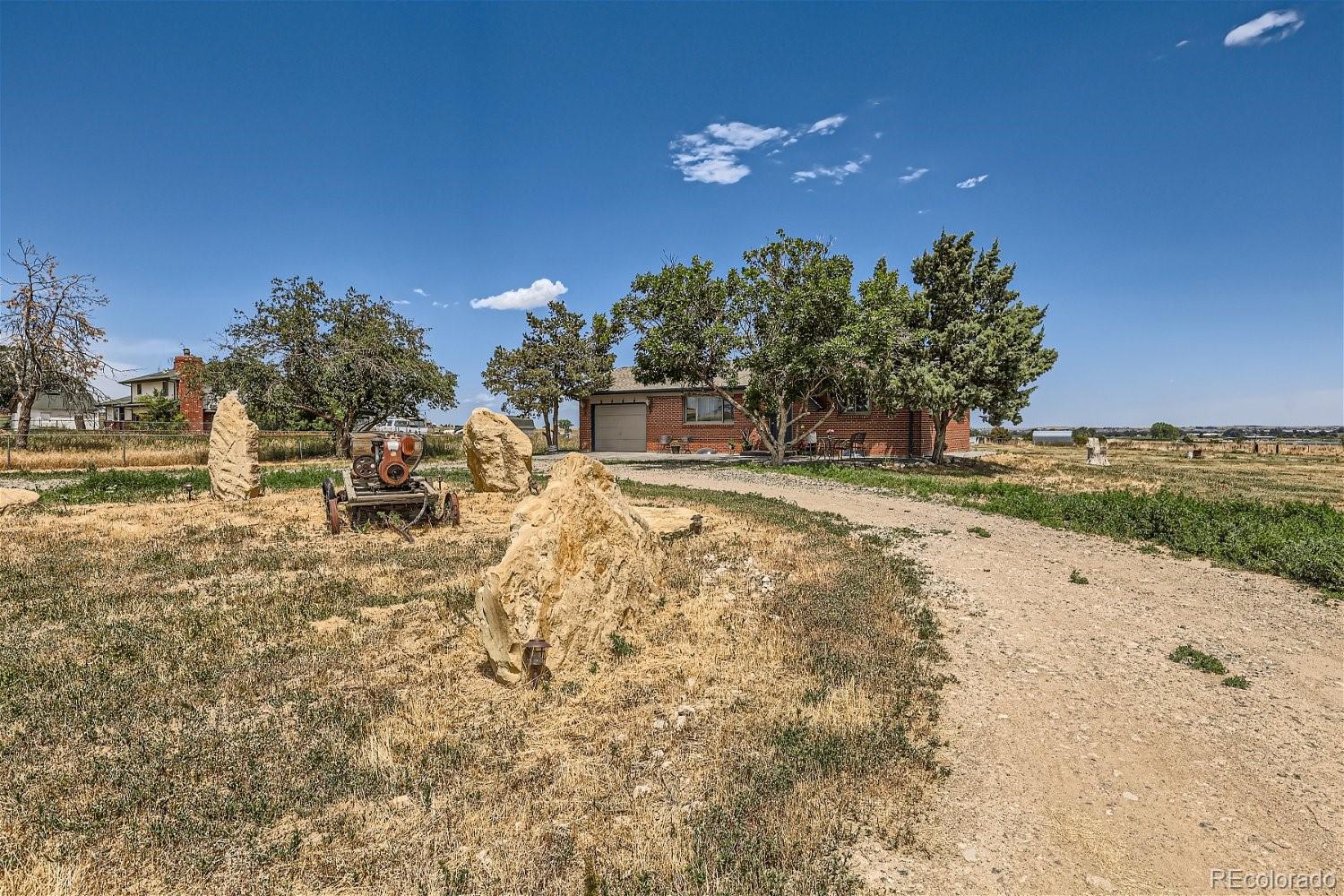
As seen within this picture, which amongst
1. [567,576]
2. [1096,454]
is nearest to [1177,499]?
[567,576]

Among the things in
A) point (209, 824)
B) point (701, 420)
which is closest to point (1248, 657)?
point (209, 824)

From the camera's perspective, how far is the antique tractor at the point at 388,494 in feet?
32.6

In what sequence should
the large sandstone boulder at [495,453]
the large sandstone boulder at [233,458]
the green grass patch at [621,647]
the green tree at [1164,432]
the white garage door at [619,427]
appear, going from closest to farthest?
the green grass patch at [621,647]
the large sandstone boulder at [233,458]
the large sandstone boulder at [495,453]
the white garage door at [619,427]
the green tree at [1164,432]

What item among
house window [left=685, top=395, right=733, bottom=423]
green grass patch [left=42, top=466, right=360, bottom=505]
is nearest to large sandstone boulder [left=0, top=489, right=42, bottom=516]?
green grass patch [left=42, top=466, right=360, bottom=505]

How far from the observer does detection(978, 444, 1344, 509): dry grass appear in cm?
1532

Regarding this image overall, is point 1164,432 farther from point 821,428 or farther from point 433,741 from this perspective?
point 433,741

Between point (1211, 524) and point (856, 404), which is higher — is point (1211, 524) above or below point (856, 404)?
below

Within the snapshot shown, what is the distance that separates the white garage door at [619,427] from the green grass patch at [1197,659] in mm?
29249

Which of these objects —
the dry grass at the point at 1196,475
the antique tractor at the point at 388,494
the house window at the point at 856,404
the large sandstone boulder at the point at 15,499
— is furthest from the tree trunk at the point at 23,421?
the dry grass at the point at 1196,475

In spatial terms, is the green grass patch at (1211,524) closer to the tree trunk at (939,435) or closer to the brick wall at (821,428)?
the tree trunk at (939,435)

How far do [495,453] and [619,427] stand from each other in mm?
21814

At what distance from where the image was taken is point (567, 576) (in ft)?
16.4

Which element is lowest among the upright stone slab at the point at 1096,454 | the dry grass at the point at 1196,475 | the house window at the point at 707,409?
the dry grass at the point at 1196,475

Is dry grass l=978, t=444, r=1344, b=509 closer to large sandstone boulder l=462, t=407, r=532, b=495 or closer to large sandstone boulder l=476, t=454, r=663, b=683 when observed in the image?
large sandstone boulder l=462, t=407, r=532, b=495
